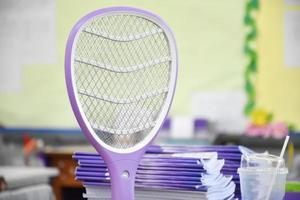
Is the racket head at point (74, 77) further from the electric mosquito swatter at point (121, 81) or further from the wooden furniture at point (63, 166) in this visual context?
the wooden furniture at point (63, 166)

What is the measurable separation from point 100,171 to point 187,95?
3.56 metres

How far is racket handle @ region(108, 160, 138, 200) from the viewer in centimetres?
91

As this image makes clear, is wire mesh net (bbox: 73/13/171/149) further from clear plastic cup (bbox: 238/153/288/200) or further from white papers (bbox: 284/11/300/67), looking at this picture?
white papers (bbox: 284/11/300/67)

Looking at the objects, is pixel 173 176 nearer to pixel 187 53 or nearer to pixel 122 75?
pixel 122 75

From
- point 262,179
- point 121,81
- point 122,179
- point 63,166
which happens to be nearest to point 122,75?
point 121,81

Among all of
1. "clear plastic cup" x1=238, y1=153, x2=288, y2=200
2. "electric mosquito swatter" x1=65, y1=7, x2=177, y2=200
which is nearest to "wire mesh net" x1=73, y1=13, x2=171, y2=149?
"electric mosquito swatter" x1=65, y1=7, x2=177, y2=200

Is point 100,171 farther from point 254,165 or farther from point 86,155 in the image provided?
point 254,165

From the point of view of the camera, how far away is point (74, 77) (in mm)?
870

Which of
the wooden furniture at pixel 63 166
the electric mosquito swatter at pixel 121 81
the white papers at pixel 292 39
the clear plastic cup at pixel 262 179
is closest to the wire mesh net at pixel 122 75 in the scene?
the electric mosquito swatter at pixel 121 81

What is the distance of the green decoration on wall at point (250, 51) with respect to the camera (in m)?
4.43

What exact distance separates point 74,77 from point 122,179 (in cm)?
17

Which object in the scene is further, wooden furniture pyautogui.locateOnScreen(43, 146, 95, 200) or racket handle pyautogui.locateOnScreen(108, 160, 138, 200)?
wooden furniture pyautogui.locateOnScreen(43, 146, 95, 200)

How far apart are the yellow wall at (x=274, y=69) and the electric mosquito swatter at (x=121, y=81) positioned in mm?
3537

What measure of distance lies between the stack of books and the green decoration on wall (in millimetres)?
3394
